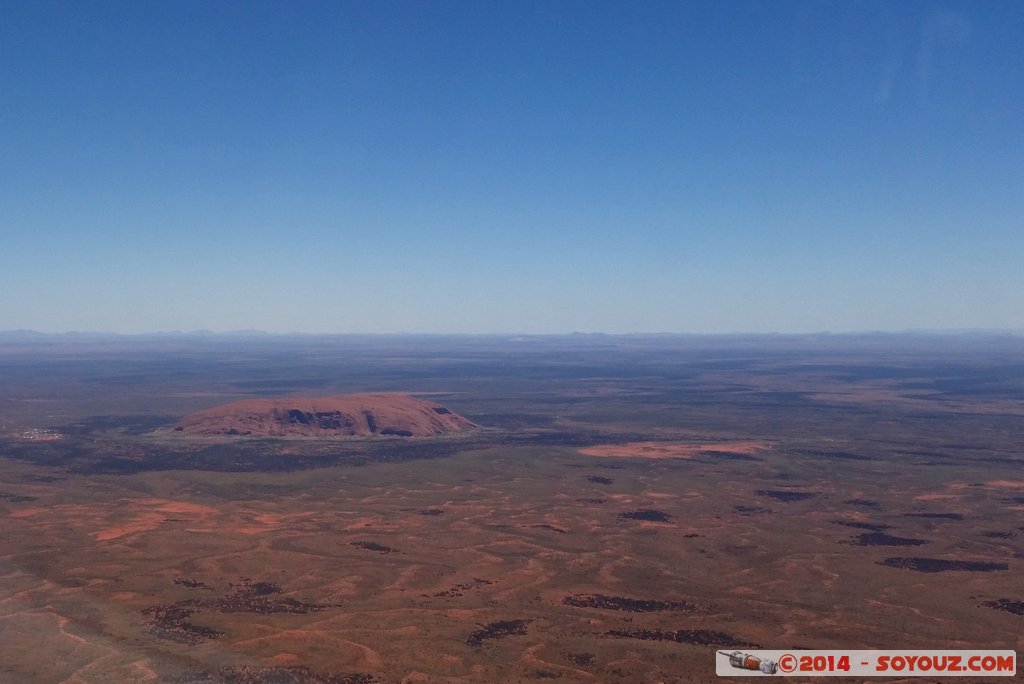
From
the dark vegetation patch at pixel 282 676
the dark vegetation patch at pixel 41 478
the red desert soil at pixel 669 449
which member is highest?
the dark vegetation patch at pixel 282 676

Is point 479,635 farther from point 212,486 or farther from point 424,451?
point 424,451

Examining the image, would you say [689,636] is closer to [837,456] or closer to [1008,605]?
[1008,605]

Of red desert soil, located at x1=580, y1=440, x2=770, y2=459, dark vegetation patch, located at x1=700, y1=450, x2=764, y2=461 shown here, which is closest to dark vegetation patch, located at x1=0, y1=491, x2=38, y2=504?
red desert soil, located at x1=580, y1=440, x2=770, y2=459

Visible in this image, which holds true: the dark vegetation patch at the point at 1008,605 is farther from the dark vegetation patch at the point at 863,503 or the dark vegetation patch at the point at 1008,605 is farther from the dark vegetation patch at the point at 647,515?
the dark vegetation patch at the point at 863,503

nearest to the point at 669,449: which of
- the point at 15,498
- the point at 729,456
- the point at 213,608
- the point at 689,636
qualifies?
the point at 729,456

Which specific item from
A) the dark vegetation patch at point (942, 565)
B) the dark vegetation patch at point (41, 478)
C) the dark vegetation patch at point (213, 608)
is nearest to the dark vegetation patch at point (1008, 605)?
the dark vegetation patch at point (942, 565)

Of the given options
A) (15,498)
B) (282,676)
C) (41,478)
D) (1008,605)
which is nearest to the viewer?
(282,676)
